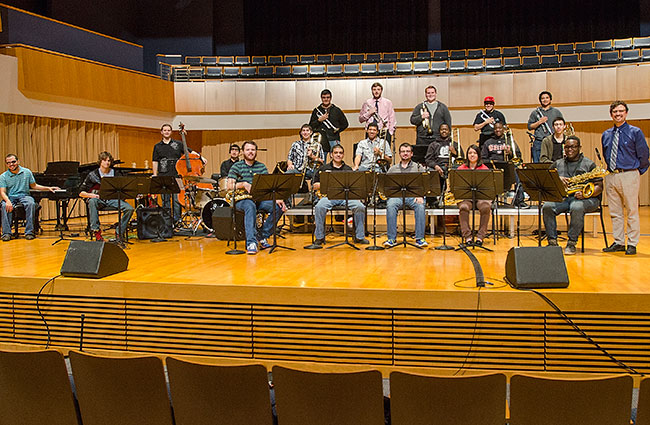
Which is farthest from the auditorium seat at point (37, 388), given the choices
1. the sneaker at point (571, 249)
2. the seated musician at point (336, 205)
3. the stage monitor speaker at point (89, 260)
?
the sneaker at point (571, 249)

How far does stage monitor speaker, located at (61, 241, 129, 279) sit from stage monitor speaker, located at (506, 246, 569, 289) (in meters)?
3.18

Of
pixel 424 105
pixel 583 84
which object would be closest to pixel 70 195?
pixel 424 105

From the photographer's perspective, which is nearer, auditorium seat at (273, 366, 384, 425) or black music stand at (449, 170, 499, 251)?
auditorium seat at (273, 366, 384, 425)

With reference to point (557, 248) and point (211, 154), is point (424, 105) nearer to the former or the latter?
point (557, 248)

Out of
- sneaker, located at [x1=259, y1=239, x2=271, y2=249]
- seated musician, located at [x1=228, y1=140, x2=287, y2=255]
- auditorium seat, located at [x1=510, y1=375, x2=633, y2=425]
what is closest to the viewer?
auditorium seat, located at [x1=510, y1=375, x2=633, y2=425]

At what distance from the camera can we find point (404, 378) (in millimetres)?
2066

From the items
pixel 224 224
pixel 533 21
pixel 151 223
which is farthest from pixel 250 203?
pixel 533 21

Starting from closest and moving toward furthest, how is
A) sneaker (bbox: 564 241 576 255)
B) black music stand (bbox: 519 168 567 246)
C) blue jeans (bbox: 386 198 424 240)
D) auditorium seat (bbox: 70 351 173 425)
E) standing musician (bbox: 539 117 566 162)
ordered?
auditorium seat (bbox: 70 351 173 425)
black music stand (bbox: 519 168 567 246)
sneaker (bbox: 564 241 576 255)
blue jeans (bbox: 386 198 424 240)
standing musician (bbox: 539 117 566 162)

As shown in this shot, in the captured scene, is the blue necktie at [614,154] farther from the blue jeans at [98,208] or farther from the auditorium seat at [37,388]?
the blue jeans at [98,208]

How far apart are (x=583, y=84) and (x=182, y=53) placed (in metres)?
10.8

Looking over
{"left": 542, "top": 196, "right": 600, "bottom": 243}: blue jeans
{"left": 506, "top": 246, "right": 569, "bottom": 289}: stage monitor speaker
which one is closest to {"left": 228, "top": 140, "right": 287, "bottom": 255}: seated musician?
{"left": 506, "top": 246, "right": 569, "bottom": 289}: stage monitor speaker

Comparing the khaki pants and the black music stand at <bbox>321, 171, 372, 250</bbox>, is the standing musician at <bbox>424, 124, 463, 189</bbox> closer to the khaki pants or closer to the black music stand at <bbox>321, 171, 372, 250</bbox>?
the black music stand at <bbox>321, 171, 372, 250</bbox>

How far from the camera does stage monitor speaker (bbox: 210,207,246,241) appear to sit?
6.88 metres

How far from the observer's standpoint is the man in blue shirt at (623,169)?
221 inches
